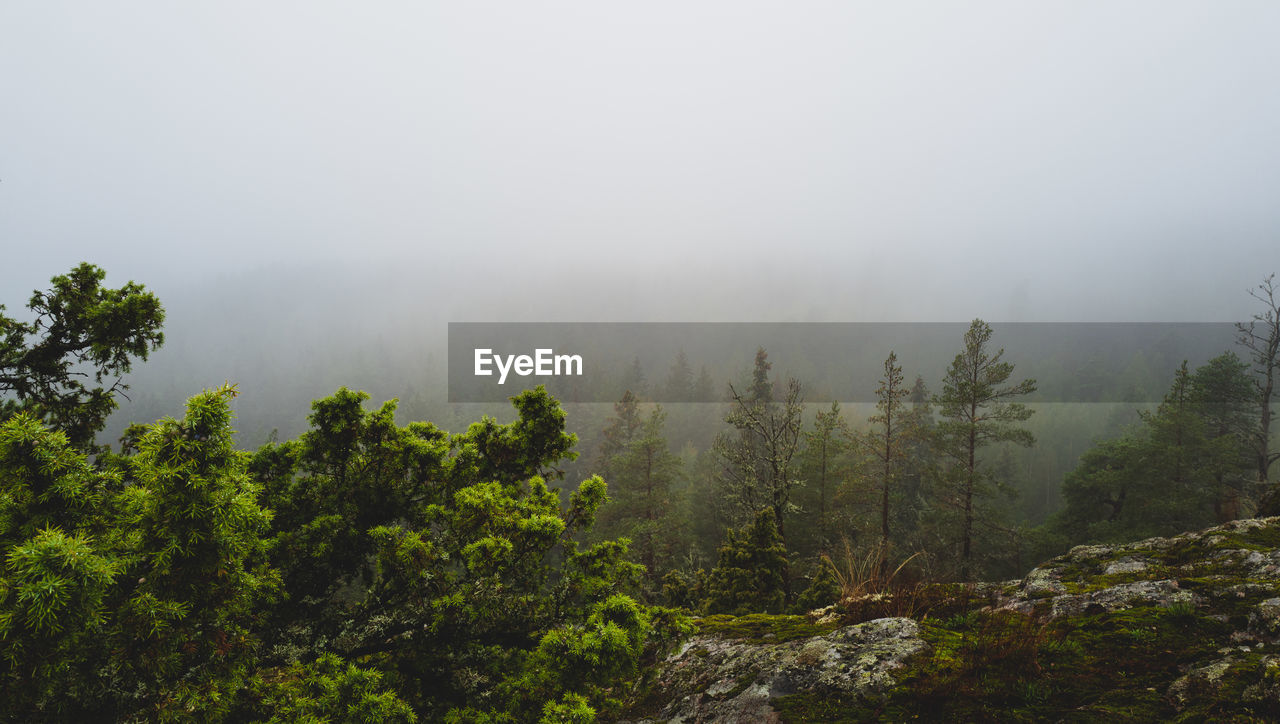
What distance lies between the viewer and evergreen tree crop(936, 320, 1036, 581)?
21469mm

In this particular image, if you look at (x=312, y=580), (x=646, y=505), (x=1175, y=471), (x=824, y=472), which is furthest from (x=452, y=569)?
(x=1175, y=471)

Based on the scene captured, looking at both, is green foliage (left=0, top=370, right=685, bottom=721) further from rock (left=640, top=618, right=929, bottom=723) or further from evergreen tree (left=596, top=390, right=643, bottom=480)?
evergreen tree (left=596, top=390, right=643, bottom=480)

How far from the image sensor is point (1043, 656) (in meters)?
4.17

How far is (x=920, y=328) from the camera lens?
19375cm

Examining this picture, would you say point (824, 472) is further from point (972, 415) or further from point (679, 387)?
point (679, 387)

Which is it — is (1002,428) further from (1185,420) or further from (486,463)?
(486,463)

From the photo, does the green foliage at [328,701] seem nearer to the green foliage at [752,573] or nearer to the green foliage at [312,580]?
the green foliage at [312,580]

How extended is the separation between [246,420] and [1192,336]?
876 ft

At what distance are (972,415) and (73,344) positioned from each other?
100ft

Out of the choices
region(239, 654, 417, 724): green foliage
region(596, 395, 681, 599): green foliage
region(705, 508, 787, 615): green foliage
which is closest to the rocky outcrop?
region(239, 654, 417, 724): green foliage

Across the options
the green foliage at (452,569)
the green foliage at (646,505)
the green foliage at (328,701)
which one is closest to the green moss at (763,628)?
the green foliage at (452,569)

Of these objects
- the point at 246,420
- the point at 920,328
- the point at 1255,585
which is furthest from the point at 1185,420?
the point at 920,328

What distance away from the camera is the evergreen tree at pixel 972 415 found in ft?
70.4

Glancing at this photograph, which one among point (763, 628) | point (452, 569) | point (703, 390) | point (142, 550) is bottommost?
point (703, 390)
